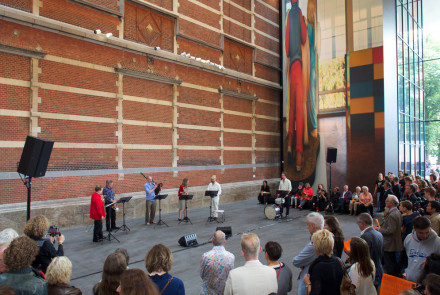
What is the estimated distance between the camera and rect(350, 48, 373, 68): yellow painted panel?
16734 millimetres

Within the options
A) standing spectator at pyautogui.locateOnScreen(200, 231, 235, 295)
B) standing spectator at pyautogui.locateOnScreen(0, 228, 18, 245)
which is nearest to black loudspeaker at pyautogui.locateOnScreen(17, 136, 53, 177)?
standing spectator at pyautogui.locateOnScreen(0, 228, 18, 245)

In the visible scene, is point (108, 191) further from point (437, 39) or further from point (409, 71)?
point (437, 39)

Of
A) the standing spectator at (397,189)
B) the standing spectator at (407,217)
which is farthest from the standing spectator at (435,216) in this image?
the standing spectator at (397,189)

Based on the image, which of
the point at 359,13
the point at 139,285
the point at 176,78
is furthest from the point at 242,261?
the point at 359,13

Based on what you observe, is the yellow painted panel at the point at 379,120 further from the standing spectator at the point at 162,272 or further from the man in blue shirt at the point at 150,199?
the standing spectator at the point at 162,272

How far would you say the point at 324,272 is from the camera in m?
2.98

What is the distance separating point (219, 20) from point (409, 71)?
12.4 m

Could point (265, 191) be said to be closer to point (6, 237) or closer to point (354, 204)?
point (354, 204)

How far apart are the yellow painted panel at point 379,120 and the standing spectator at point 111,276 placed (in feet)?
54.2

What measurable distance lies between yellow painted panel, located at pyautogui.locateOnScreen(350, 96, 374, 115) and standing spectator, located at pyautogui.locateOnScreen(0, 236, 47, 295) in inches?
674

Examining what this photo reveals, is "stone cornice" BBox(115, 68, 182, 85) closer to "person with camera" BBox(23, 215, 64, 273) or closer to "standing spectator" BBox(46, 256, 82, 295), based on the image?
"person with camera" BBox(23, 215, 64, 273)

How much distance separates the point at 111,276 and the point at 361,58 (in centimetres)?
1789

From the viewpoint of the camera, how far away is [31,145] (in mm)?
7004

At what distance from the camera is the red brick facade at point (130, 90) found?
10.5m
